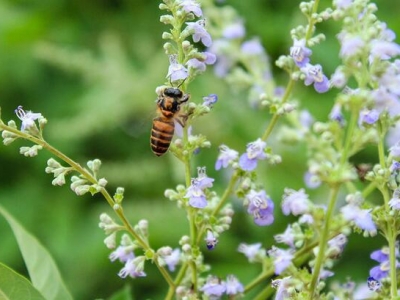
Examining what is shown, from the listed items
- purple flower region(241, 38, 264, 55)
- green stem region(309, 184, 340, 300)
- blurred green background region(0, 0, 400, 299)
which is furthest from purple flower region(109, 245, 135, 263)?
blurred green background region(0, 0, 400, 299)

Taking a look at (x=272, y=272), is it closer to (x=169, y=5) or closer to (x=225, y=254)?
(x=169, y=5)

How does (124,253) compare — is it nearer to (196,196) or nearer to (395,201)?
(196,196)

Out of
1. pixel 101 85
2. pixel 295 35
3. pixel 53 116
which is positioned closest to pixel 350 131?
pixel 295 35

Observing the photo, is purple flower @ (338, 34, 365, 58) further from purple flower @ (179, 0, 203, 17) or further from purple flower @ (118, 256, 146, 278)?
purple flower @ (118, 256, 146, 278)

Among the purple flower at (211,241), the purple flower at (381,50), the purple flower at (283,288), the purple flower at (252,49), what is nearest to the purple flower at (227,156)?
the purple flower at (211,241)

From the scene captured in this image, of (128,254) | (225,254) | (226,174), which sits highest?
(226,174)

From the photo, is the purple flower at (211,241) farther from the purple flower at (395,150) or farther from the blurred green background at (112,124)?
the blurred green background at (112,124)
